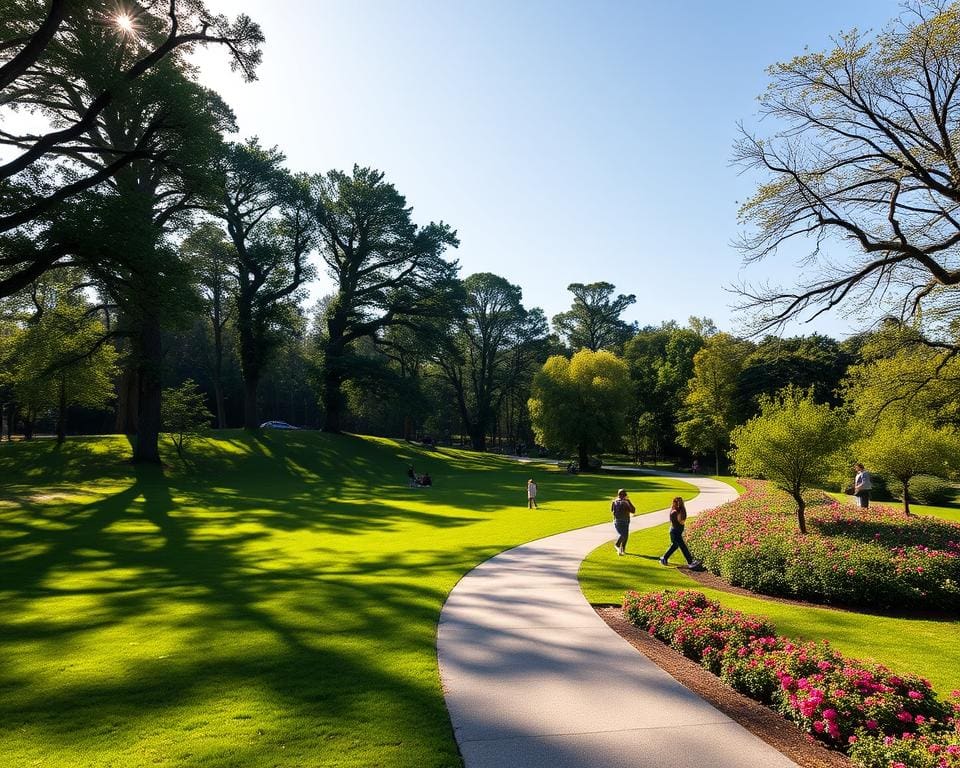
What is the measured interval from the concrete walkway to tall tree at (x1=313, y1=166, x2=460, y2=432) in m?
39.6

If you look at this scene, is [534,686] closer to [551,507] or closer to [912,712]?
[912,712]

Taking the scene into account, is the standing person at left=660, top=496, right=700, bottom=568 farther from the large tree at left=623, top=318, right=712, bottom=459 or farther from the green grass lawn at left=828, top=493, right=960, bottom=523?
the large tree at left=623, top=318, right=712, bottom=459

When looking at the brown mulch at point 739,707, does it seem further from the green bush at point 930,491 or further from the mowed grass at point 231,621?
the green bush at point 930,491

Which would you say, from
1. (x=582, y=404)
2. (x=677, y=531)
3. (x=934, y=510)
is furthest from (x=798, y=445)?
(x=582, y=404)

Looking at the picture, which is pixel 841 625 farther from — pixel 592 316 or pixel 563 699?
pixel 592 316

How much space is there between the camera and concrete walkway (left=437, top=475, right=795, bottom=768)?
4.65 m

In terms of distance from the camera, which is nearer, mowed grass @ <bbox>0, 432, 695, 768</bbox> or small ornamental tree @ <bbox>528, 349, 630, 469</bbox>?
mowed grass @ <bbox>0, 432, 695, 768</bbox>

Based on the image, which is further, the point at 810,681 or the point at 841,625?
the point at 841,625

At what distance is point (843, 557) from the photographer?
11.4 m

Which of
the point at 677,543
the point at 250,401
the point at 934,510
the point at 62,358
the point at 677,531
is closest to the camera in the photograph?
the point at 677,531

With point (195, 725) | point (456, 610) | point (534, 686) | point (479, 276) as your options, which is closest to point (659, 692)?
point (534, 686)

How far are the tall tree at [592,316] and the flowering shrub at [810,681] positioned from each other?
73.4 meters

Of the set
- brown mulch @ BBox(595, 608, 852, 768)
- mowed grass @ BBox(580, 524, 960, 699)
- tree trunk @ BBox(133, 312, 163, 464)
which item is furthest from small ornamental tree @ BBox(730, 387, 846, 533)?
tree trunk @ BBox(133, 312, 163, 464)

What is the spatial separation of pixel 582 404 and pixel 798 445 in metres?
34.9
